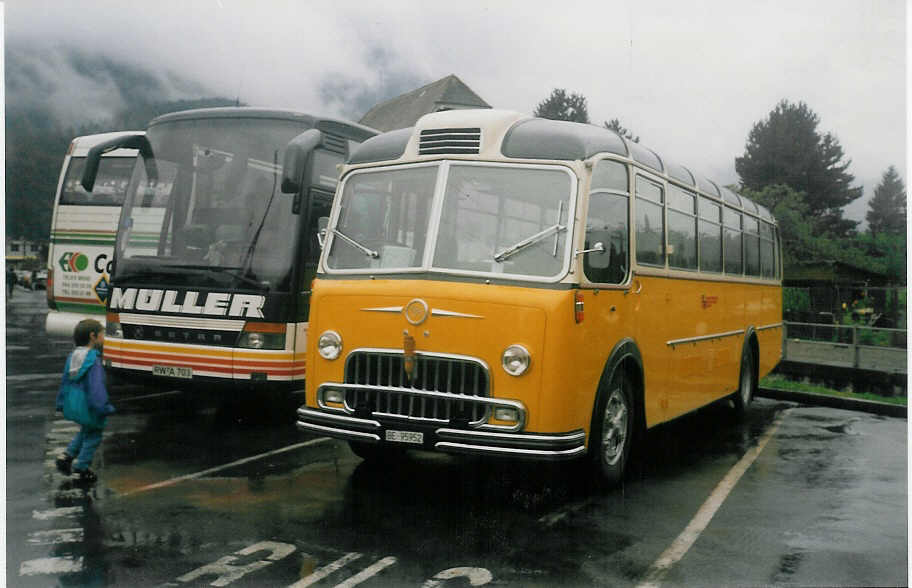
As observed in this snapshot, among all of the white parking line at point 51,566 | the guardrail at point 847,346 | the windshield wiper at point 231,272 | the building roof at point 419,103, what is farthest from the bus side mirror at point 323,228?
the guardrail at point 847,346

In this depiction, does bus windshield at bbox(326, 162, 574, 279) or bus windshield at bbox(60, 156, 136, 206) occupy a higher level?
bus windshield at bbox(60, 156, 136, 206)

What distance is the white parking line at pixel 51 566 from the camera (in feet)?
16.8

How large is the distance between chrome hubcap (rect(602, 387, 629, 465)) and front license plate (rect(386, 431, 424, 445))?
1.54 meters

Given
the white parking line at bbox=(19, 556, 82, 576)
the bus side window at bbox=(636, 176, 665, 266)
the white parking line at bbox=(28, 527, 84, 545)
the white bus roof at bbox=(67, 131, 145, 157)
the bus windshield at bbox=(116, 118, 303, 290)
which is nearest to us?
the white parking line at bbox=(19, 556, 82, 576)

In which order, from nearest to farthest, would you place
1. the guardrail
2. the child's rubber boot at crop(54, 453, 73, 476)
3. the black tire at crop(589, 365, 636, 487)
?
the black tire at crop(589, 365, 636, 487), the child's rubber boot at crop(54, 453, 73, 476), the guardrail

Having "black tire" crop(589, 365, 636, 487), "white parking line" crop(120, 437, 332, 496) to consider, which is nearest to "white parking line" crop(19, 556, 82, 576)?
"white parking line" crop(120, 437, 332, 496)

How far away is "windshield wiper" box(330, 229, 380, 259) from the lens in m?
7.10

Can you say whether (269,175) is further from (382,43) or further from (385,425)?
(385,425)

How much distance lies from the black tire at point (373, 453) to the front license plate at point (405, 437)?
4.40 feet

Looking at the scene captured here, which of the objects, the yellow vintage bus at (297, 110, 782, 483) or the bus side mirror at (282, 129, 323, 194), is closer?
the yellow vintage bus at (297, 110, 782, 483)

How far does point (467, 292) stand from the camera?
6523 millimetres

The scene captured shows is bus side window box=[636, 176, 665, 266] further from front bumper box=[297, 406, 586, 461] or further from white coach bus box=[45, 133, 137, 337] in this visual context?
white coach bus box=[45, 133, 137, 337]

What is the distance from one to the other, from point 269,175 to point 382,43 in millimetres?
1846

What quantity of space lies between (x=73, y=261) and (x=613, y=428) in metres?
9.94
